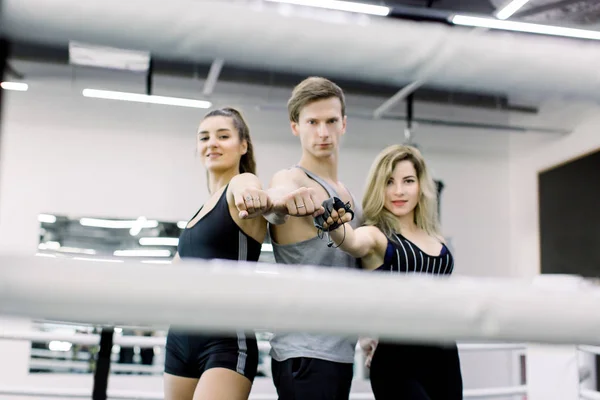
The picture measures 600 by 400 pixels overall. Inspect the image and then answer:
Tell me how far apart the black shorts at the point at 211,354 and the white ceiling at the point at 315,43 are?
2.64ft

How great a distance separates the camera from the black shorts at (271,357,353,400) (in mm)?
1153

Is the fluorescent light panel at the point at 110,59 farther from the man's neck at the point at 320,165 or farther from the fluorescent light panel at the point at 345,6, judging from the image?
the man's neck at the point at 320,165

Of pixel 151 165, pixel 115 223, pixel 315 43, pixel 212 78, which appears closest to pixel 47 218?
pixel 115 223

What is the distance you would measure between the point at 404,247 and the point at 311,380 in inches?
15.9

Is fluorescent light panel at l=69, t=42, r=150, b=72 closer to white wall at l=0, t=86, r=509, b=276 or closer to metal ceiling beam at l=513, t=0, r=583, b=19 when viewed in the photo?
white wall at l=0, t=86, r=509, b=276

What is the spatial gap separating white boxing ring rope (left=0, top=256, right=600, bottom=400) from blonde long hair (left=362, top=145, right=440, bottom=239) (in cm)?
92

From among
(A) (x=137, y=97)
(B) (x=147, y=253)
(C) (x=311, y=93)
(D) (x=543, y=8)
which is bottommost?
(B) (x=147, y=253)

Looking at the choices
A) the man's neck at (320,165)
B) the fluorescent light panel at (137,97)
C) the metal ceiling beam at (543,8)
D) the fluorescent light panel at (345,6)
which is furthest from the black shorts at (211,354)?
the metal ceiling beam at (543,8)

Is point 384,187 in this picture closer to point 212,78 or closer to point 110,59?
point 110,59

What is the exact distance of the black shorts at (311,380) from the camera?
3.78ft

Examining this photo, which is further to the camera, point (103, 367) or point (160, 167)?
point (160, 167)

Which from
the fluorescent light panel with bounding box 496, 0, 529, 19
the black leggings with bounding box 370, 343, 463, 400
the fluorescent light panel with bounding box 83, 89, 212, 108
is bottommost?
the black leggings with bounding box 370, 343, 463, 400

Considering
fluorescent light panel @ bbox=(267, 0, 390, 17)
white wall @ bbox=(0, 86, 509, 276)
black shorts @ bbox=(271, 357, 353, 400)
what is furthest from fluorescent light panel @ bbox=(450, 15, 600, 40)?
white wall @ bbox=(0, 86, 509, 276)

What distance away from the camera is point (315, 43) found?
54cm
